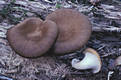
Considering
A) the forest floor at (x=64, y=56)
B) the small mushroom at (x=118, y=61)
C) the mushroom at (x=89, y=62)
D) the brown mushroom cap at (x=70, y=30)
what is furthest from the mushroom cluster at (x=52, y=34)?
the small mushroom at (x=118, y=61)

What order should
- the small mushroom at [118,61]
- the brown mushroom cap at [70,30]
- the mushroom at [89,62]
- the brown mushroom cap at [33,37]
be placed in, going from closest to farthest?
the brown mushroom cap at [33,37] < the brown mushroom cap at [70,30] < the mushroom at [89,62] < the small mushroom at [118,61]

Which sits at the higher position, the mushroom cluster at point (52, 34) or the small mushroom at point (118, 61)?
the mushroom cluster at point (52, 34)

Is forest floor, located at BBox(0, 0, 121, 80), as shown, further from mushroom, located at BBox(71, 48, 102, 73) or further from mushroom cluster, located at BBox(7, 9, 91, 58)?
mushroom cluster, located at BBox(7, 9, 91, 58)

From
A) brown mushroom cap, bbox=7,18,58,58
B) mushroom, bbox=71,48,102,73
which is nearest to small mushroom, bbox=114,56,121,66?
mushroom, bbox=71,48,102,73

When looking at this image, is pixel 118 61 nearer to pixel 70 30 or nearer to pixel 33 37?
pixel 70 30

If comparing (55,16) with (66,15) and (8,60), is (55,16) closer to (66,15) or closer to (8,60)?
(66,15)

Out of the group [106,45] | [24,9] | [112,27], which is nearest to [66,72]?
[106,45]

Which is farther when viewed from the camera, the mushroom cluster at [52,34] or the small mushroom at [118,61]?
the small mushroom at [118,61]

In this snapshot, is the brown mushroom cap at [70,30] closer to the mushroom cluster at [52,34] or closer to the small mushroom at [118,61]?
the mushroom cluster at [52,34]
